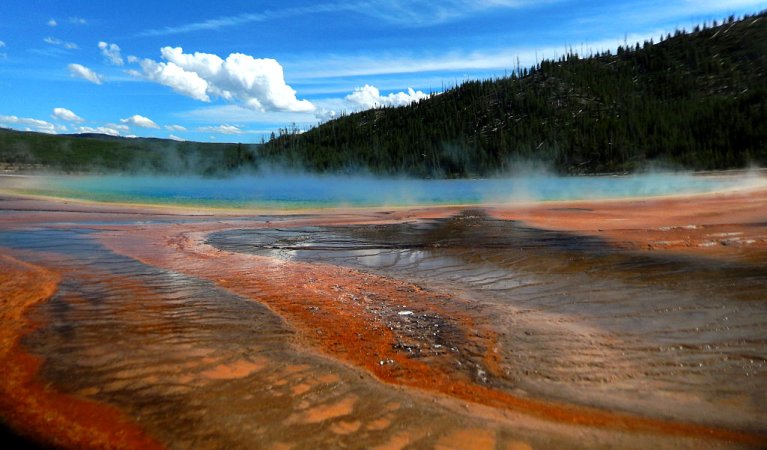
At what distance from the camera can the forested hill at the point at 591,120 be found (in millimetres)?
103500

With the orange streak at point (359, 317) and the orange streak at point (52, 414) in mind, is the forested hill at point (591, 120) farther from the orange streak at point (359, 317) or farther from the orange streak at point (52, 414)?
the orange streak at point (52, 414)

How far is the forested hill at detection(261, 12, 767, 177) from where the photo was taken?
340 ft

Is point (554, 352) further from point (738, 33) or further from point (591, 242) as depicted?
point (738, 33)

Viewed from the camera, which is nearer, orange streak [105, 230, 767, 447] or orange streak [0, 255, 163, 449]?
orange streak [0, 255, 163, 449]

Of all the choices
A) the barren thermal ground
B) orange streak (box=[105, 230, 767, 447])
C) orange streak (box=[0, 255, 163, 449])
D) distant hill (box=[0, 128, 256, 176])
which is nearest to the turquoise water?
orange streak (box=[105, 230, 767, 447])

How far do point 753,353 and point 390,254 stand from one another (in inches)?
380

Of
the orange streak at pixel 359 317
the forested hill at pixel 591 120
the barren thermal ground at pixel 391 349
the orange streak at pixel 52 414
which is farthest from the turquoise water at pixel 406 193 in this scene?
the orange streak at pixel 52 414

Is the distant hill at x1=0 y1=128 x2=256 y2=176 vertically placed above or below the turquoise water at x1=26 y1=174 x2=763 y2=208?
above

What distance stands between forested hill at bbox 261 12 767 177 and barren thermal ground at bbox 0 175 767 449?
95.0 meters

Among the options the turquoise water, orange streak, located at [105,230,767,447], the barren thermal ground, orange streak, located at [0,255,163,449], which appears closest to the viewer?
orange streak, located at [0,255,163,449]

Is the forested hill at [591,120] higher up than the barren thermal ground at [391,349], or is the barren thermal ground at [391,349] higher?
the forested hill at [591,120]

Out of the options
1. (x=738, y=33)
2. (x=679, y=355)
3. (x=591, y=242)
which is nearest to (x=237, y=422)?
(x=679, y=355)

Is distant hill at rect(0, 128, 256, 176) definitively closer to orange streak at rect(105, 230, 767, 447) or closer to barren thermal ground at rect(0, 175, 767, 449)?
orange streak at rect(105, 230, 767, 447)

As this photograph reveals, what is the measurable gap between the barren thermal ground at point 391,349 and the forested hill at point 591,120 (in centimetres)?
9499
